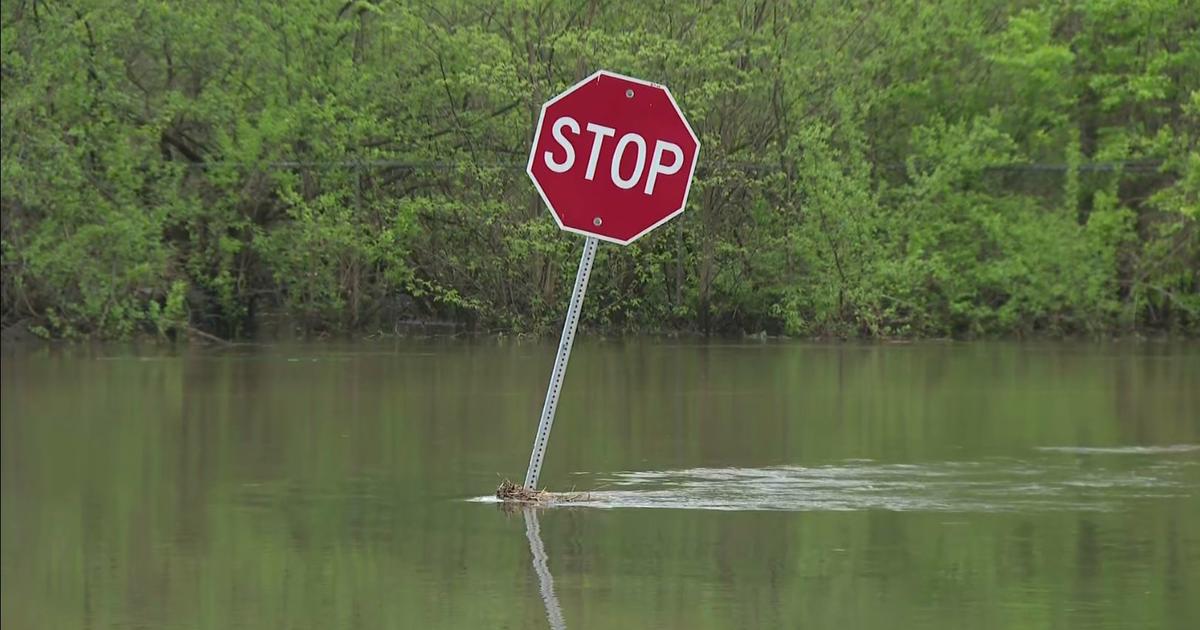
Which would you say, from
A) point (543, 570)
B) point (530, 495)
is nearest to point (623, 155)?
point (530, 495)

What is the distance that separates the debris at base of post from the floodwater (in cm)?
23

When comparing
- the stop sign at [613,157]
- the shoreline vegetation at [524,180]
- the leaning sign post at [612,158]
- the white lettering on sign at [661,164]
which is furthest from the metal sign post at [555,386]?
the shoreline vegetation at [524,180]

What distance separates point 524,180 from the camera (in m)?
35.5

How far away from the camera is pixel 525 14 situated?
35.4m

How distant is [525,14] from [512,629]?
1064 inches

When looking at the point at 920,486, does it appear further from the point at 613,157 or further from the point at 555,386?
the point at 613,157

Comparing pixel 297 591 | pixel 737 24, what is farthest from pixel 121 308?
pixel 297 591

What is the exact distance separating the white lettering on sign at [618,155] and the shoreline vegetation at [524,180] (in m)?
20.5

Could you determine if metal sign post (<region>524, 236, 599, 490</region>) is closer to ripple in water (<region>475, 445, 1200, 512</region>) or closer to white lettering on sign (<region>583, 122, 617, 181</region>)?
ripple in water (<region>475, 445, 1200, 512</region>)

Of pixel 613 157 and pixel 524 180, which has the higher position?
pixel 524 180

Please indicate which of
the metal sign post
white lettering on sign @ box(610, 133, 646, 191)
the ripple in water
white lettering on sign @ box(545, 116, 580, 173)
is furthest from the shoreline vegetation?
white lettering on sign @ box(545, 116, 580, 173)

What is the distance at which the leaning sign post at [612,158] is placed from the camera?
43.4 feet

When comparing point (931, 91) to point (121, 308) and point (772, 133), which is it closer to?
point (772, 133)

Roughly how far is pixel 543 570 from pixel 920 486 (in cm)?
477
